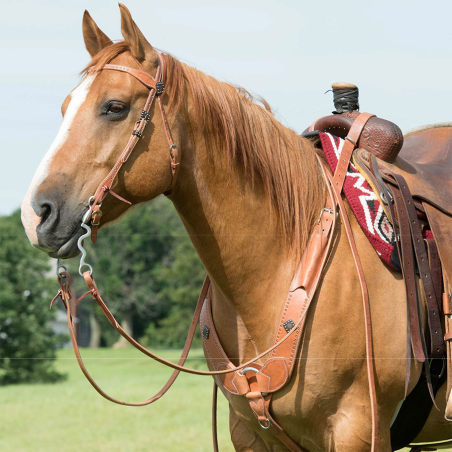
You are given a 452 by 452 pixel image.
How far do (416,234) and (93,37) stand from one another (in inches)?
70.7

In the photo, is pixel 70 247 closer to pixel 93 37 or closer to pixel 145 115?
pixel 145 115

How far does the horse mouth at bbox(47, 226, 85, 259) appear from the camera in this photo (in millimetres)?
2439

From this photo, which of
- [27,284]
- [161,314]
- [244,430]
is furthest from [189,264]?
[244,430]

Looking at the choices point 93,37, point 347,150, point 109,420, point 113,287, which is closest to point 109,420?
point 109,420

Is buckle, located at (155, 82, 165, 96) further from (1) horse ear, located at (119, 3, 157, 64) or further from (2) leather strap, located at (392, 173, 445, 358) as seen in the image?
(2) leather strap, located at (392, 173, 445, 358)

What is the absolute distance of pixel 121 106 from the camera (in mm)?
2533

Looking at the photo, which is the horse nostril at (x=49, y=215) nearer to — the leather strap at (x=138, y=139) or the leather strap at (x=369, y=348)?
the leather strap at (x=138, y=139)

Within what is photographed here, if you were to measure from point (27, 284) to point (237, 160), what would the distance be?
2229 centimetres

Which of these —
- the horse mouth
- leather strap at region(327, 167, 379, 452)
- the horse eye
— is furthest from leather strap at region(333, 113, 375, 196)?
the horse mouth

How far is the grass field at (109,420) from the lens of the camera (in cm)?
915

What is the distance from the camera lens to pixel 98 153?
97.8 inches

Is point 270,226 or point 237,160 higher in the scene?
point 237,160

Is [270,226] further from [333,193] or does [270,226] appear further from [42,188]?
[42,188]

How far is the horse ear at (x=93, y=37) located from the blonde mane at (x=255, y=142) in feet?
0.45
